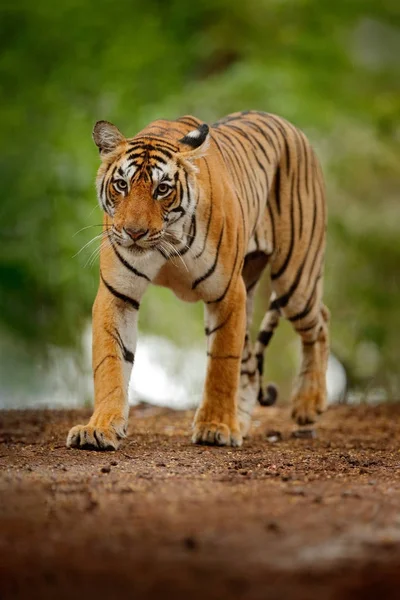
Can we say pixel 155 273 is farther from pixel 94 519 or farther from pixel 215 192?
pixel 94 519

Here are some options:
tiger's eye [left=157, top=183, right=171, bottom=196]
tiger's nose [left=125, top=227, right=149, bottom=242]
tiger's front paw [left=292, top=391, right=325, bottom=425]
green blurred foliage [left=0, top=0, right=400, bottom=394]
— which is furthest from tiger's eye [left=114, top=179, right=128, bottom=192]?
green blurred foliage [left=0, top=0, right=400, bottom=394]

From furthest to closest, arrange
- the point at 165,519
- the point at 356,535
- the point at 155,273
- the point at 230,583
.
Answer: the point at 155,273 → the point at 165,519 → the point at 356,535 → the point at 230,583

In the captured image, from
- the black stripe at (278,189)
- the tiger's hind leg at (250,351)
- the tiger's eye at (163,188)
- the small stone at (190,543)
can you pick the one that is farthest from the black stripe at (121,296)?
the small stone at (190,543)

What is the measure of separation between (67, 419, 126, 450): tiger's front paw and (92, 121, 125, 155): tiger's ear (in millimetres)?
1282

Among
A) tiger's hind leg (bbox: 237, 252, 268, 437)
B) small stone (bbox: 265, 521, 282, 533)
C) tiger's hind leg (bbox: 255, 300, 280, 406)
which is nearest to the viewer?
small stone (bbox: 265, 521, 282, 533)

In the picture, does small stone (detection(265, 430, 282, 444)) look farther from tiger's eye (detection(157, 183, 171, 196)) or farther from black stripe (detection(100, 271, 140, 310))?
tiger's eye (detection(157, 183, 171, 196))

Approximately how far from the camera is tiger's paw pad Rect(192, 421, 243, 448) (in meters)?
4.77

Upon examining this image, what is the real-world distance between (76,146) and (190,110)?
125 cm

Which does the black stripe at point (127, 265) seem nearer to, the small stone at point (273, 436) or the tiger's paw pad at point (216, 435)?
the tiger's paw pad at point (216, 435)

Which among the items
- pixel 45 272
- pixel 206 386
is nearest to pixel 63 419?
pixel 206 386

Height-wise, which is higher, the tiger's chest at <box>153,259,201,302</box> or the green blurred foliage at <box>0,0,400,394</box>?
the green blurred foliage at <box>0,0,400,394</box>

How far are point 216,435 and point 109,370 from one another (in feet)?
1.94

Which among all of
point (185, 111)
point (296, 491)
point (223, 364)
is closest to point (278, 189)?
point (223, 364)

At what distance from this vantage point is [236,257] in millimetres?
4980
